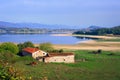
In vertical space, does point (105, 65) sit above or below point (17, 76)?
below

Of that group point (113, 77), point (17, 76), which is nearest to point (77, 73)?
point (113, 77)

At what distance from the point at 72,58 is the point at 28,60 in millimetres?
5616

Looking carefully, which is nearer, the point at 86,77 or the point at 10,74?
the point at 10,74

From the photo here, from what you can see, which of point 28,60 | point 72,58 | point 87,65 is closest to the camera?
point 87,65

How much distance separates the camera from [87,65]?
3328 cm

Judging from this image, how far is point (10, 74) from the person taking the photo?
266 inches

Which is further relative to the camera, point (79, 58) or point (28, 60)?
point (79, 58)

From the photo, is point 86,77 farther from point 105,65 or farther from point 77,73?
point 105,65

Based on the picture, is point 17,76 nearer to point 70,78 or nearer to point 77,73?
point 70,78

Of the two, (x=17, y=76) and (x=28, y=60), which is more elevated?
(x=17, y=76)

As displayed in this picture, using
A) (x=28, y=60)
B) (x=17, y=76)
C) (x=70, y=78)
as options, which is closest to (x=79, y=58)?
(x=28, y=60)

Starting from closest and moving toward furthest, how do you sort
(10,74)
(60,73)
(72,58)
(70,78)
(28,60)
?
1. (10,74)
2. (70,78)
3. (60,73)
4. (28,60)
5. (72,58)

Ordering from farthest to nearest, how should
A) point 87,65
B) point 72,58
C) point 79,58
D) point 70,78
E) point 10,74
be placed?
point 79,58, point 72,58, point 87,65, point 70,78, point 10,74

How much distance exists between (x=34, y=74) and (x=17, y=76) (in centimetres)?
1885
